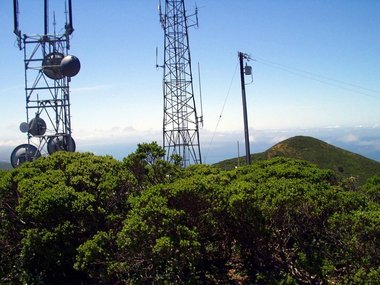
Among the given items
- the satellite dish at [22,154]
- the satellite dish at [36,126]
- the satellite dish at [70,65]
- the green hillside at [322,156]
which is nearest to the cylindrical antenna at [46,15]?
the satellite dish at [70,65]

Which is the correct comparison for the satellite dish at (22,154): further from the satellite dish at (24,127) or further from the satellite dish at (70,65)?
the satellite dish at (70,65)

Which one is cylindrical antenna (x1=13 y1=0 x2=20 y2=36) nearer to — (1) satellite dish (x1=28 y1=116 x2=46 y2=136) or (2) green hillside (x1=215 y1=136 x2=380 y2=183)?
(1) satellite dish (x1=28 y1=116 x2=46 y2=136)

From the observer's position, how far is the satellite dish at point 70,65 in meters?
22.7

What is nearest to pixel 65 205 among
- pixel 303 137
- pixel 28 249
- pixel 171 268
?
pixel 28 249

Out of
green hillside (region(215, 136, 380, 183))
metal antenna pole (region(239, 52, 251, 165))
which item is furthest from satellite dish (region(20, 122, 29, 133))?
green hillside (region(215, 136, 380, 183))

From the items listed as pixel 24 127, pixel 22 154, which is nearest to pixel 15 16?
pixel 24 127

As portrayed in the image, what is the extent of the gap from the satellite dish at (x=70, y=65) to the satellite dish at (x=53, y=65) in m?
0.79

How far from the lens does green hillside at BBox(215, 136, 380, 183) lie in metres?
49.6

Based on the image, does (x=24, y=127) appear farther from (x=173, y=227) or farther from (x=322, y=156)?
(x=322, y=156)

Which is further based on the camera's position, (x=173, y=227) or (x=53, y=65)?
(x=53, y=65)

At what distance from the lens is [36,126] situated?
935 inches

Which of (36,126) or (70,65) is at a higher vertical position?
(70,65)

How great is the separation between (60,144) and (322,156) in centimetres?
4060

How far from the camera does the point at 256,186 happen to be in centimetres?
1051
